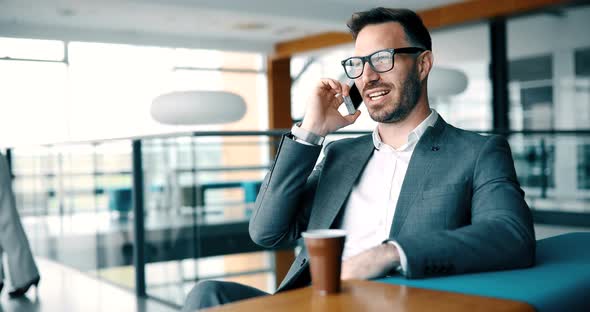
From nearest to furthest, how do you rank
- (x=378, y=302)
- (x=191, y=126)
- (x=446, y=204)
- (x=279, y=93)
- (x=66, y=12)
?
(x=378, y=302)
(x=446, y=204)
(x=191, y=126)
(x=66, y=12)
(x=279, y=93)

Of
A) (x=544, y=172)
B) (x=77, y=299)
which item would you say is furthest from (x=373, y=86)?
(x=544, y=172)

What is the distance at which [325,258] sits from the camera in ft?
3.17

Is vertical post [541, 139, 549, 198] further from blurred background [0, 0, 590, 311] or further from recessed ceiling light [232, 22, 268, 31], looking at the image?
recessed ceiling light [232, 22, 268, 31]

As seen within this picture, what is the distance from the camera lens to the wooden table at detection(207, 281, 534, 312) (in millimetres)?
902

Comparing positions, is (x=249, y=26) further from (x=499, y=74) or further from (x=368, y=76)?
(x=368, y=76)

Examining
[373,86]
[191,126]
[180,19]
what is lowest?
[373,86]

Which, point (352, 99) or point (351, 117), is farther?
point (352, 99)

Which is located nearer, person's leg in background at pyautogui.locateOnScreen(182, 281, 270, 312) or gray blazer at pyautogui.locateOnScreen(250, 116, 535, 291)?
gray blazer at pyautogui.locateOnScreen(250, 116, 535, 291)

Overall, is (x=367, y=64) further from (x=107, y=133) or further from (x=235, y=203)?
(x=107, y=133)

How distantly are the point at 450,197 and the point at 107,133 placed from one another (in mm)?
10751

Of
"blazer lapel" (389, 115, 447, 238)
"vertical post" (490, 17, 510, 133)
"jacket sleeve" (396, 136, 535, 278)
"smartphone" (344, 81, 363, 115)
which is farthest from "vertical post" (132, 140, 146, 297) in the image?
"vertical post" (490, 17, 510, 133)

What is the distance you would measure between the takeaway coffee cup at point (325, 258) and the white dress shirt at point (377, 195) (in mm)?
599

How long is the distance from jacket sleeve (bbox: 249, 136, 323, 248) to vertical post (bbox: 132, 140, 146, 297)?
220cm

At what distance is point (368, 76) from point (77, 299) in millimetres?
2754
